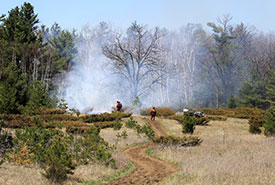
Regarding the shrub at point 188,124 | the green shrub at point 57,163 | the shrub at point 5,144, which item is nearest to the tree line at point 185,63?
the shrub at point 188,124

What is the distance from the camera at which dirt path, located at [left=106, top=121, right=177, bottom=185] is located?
10273 mm

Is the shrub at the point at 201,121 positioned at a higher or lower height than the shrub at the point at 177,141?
higher

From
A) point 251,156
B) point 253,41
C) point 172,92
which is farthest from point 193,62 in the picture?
point 251,156

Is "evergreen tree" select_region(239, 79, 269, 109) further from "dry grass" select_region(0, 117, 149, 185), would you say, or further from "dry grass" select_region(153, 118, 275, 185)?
"dry grass" select_region(0, 117, 149, 185)

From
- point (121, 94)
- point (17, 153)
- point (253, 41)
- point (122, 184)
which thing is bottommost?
point (122, 184)

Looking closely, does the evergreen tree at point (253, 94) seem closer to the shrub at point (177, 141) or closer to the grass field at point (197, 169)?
the grass field at point (197, 169)

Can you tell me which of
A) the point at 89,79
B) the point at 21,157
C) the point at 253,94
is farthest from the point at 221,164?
the point at 89,79

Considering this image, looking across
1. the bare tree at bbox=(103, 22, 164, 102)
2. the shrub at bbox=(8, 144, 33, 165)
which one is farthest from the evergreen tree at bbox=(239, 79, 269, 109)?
the shrub at bbox=(8, 144, 33, 165)

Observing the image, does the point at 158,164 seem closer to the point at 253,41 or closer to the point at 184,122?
the point at 184,122

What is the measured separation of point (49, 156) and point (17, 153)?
2581 millimetres

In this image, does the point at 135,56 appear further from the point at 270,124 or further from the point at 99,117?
the point at 270,124

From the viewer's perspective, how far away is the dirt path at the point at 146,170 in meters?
10.3

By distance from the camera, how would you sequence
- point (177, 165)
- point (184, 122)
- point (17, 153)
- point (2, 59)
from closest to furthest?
point (17, 153)
point (177, 165)
point (184, 122)
point (2, 59)

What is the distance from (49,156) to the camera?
9680mm
